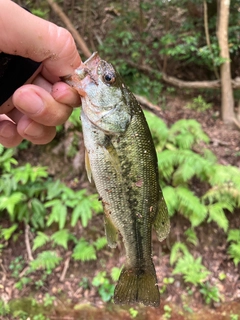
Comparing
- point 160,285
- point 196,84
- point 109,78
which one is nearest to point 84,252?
point 160,285

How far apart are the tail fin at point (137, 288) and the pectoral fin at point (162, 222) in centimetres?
25

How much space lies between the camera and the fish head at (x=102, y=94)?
1.82m

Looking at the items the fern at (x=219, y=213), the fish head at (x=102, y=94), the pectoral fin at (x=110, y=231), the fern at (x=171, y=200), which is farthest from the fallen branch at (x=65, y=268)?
the fish head at (x=102, y=94)

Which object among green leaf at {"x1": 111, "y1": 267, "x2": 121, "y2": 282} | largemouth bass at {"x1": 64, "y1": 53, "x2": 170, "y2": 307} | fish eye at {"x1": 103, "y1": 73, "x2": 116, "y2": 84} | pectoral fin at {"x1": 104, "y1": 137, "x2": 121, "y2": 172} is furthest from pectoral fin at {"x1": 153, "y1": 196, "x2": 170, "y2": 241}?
green leaf at {"x1": 111, "y1": 267, "x2": 121, "y2": 282}

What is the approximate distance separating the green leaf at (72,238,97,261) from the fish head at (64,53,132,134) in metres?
3.09

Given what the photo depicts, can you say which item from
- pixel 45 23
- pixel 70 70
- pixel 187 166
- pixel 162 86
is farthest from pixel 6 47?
pixel 162 86

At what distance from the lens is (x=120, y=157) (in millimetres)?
1883

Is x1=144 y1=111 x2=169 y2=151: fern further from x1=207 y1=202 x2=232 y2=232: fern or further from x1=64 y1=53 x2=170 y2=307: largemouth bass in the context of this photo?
x1=64 y1=53 x2=170 y2=307: largemouth bass

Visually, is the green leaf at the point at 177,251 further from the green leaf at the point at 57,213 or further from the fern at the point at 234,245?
the green leaf at the point at 57,213

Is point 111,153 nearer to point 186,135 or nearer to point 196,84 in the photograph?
point 186,135

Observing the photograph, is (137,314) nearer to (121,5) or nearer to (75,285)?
(75,285)

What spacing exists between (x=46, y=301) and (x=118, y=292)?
264cm

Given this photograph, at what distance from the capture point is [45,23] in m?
1.66

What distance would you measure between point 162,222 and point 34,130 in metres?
1.07
